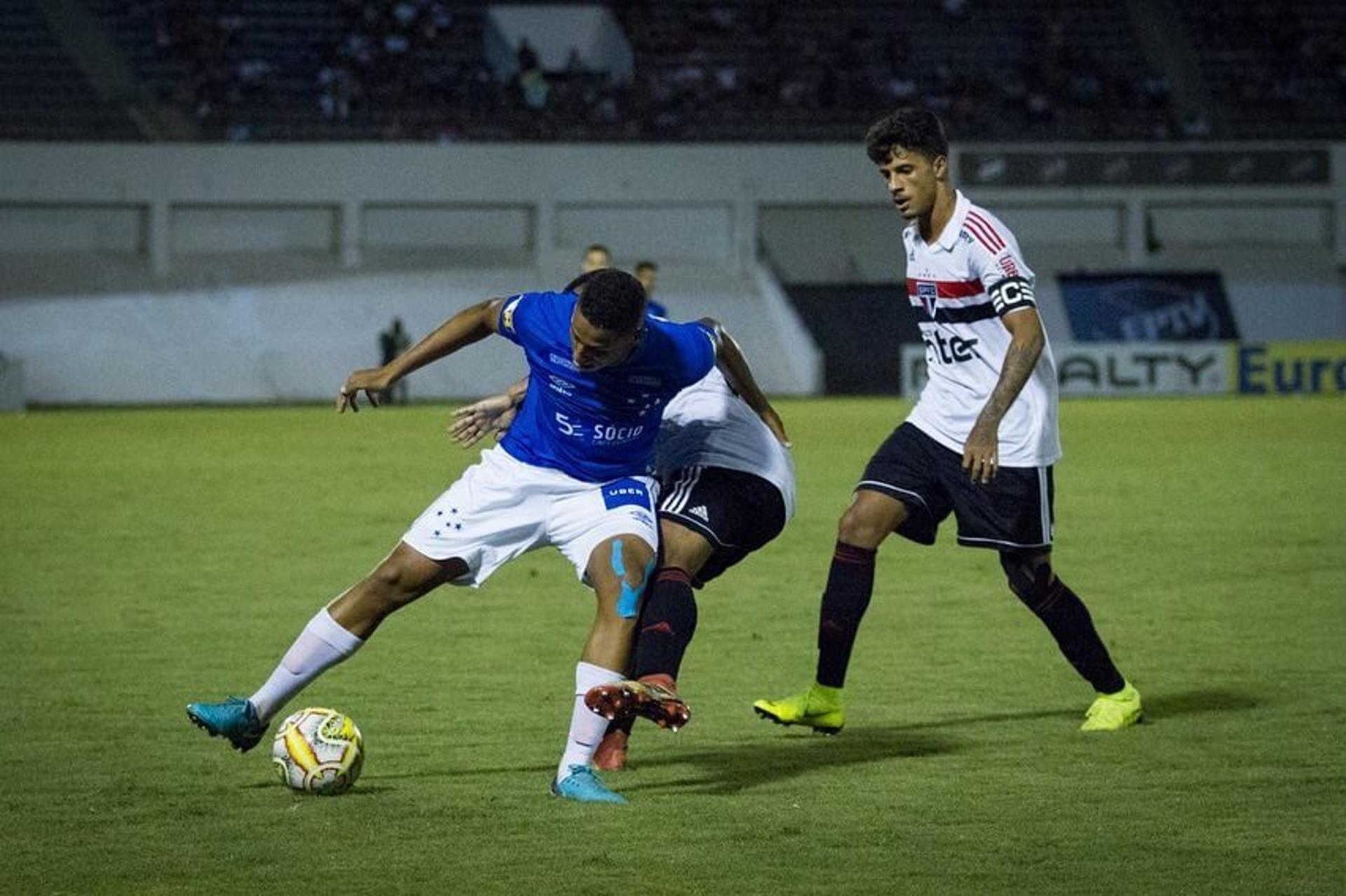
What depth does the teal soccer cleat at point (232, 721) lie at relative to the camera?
20.5 feet

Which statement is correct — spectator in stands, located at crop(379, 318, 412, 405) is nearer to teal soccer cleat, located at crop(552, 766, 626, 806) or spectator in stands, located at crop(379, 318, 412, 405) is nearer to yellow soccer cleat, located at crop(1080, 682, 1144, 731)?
yellow soccer cleat, located at crop(1080, 682, 1144, 731)

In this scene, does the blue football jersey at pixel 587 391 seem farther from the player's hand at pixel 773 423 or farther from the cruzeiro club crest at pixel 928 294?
the cruzeiro club crest at pixel 928 294

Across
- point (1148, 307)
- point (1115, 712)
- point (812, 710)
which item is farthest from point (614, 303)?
point (1148, 307)

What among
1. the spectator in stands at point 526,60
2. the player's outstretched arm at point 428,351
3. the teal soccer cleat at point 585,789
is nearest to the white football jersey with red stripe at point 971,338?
the player's outstretched arm at point 428,351

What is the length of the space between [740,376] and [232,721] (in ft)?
6.53

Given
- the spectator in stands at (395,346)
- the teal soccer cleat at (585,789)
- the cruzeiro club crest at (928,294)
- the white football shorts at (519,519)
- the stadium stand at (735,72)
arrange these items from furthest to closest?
the stadium stand at (735,72)
the spectator in stands at (395,346)
the cruzeiro club crest at (928,294)
the white football shorts at (519,519)
the teal soccer cleat at (585,789)

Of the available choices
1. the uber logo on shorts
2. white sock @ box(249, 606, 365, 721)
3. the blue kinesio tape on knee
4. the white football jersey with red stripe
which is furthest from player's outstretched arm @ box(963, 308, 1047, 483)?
white sock @ box(249, 606, 365, 721)

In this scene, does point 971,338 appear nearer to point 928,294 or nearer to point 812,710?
point 928,294

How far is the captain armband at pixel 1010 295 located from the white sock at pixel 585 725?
1.84m

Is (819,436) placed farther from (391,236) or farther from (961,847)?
(961,847)

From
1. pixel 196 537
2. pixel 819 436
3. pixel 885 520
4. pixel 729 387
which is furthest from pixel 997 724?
pixel 819 436

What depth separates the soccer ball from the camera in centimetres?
612

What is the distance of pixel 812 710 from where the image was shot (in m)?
7.16

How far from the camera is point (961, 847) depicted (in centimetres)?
543
